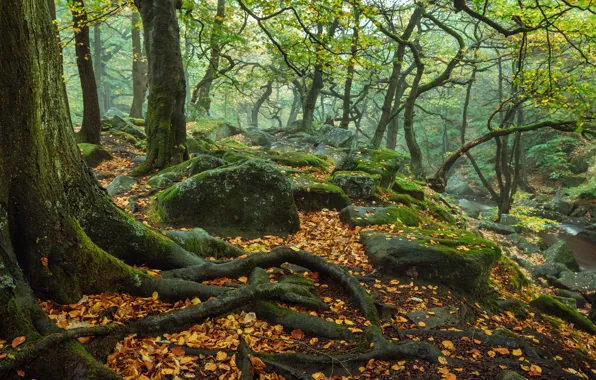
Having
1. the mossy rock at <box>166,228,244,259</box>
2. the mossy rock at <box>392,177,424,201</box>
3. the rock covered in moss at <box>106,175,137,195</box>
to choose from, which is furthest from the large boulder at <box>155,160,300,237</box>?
the mossy rock at <box>392,177,424,201</box>

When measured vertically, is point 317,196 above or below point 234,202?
below

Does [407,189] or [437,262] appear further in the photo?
[407,189]

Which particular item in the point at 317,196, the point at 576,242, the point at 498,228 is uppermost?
the point at 317,196

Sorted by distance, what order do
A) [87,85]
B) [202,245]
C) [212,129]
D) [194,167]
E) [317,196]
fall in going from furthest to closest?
[212,129] < [87,85] < [317,196] < [194,167] < [202,245]

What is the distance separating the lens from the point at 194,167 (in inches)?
345

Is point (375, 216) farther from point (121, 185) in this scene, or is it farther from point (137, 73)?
point (137, 73)

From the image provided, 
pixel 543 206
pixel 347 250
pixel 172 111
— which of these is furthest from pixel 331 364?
pixel 543 206

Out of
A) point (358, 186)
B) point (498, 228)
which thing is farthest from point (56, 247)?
point (498, 228)

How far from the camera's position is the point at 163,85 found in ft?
31.4

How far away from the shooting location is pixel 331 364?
336 centimetres

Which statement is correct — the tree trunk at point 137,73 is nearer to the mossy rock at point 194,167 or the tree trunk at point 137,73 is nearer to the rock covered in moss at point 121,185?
the rock covered in moss at point 121,185

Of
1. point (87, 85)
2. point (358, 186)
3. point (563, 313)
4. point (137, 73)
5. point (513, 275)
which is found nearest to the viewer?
point (563, 313)

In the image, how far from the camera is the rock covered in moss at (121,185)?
8508 millimetres

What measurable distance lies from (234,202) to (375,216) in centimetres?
320
